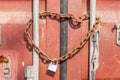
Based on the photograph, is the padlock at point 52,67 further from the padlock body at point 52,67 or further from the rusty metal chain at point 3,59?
the rusty metal chain at point 3,59

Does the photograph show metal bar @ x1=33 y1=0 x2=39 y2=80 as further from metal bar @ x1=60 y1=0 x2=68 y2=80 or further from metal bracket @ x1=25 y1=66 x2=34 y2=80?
metal bar @ x1=60 y1=0 x2=68 y2=80

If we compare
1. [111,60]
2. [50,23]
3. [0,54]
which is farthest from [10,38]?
[111,60]

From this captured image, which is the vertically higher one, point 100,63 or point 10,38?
point 10,38

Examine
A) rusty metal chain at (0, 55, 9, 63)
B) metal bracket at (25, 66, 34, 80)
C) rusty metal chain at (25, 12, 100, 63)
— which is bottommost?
metal bracket at (25, 66, 34, 80)

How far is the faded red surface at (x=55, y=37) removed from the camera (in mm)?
2436

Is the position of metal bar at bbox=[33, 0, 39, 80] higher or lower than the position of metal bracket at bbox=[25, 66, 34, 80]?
higher

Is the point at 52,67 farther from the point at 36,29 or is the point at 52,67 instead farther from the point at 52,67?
the point at 36,29

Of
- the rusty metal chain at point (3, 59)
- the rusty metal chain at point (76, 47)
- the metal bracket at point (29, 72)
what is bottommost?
the metal bracket at point (29, 72)

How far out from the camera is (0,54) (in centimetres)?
246

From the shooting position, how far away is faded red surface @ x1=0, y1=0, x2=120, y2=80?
2.44 meters

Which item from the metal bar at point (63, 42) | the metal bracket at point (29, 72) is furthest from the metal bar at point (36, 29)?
the metal bar at point (63, 42)

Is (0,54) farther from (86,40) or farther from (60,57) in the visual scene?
(86,40)

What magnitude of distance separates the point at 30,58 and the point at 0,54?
19cm

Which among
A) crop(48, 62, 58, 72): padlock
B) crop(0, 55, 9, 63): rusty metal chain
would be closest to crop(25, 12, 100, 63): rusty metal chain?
crop(48, 62, 58, 72): padlock
